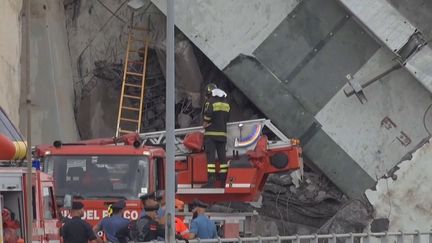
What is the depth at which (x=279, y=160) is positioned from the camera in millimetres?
14484

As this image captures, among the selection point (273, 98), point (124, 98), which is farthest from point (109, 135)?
point (273, 98)

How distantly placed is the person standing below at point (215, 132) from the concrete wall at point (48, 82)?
14.3 ft

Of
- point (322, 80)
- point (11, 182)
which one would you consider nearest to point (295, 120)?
point (322, 80)

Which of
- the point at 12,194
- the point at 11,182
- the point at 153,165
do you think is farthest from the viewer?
the point at 153,165

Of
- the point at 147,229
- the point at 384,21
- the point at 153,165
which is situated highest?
the point at 384,21

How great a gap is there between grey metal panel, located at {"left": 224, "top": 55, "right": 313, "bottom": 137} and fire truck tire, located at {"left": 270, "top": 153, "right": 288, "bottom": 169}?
2.34 m

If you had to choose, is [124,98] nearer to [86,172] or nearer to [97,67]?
[97,67]

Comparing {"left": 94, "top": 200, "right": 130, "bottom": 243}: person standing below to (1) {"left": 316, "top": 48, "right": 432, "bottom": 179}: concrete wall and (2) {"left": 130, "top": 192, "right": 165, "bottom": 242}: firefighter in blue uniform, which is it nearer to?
(2) {"left": 130, "top": 192, "right": 165, "bottom": 242}: firefighter in blue uniform

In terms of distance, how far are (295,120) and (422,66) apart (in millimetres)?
2566

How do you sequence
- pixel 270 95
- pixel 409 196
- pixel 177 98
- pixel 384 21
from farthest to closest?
pixel 177 98 → pixel 270 95 → pixel 409 196 → pixel 384 21

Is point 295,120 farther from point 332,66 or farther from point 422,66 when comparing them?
point 422,66

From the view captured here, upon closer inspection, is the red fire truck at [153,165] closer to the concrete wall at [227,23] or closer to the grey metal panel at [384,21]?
the concrete wall at [227,23]

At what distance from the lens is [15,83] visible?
652 inches

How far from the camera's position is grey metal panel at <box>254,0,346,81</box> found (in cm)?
1647
